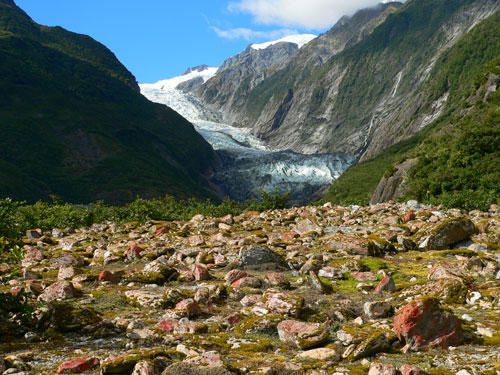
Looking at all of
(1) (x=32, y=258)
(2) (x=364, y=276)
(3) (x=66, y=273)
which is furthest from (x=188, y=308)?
(1) (x=32, y=258)

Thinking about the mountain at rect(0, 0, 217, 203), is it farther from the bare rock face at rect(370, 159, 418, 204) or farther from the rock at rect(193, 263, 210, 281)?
the rock at rect(193, 263, 210, 281)

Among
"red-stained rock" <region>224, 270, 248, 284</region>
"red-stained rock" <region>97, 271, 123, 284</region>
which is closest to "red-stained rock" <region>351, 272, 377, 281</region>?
"red-stained rock" <region>224, 270, 248, 284</region>

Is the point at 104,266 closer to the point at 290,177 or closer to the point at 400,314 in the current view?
the point at 400,314

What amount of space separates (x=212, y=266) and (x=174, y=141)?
605ft

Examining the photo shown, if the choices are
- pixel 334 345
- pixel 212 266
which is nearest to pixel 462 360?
pixel 334 345

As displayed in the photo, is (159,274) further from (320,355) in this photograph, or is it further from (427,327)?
(427,327)

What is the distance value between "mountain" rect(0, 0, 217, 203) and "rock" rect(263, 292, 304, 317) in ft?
310

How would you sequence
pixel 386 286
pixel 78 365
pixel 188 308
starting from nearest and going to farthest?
pixel 78 365 < pixel 188 308 < pixel 386 286

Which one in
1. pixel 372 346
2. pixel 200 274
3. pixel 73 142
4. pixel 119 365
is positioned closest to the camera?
pixel 119 365

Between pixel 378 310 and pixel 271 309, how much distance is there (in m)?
2.07

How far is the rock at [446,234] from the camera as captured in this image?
1703cm

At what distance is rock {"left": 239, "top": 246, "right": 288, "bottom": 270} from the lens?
1487 centimetres

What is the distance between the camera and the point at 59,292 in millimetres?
11703

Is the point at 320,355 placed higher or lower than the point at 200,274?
lower
